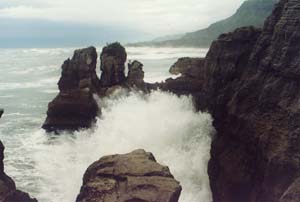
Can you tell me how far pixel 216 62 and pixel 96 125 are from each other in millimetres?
16321

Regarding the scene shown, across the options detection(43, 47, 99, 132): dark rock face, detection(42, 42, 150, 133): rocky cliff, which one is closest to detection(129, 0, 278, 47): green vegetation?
detection(42, 42, 150, 133): rocky cliff

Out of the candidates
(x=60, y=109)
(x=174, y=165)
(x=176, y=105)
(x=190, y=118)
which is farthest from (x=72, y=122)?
(x=174, y=165)

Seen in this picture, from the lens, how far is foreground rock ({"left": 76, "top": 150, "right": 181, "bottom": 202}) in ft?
38.8

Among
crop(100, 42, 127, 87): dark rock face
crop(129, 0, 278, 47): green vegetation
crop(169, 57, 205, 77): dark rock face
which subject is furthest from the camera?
crop(129, 0, 278, 47): green vegetation

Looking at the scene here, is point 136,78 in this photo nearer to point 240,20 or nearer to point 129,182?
point 129,182

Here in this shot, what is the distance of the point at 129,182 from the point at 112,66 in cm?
3001

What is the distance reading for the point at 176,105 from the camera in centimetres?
3588

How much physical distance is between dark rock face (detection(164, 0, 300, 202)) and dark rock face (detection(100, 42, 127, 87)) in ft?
64.4

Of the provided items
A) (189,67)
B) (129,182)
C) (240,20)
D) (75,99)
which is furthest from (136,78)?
(240,20)

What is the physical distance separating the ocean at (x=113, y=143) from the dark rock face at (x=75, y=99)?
3.47 feet

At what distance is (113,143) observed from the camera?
32.3m

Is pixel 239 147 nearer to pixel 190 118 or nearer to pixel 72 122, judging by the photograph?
pixel 190 118

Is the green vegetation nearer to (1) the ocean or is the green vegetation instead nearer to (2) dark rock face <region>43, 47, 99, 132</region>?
(2) dark rock face <region>43, 47, 99, 132</region>

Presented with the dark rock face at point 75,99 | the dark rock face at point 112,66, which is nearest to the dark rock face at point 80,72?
the dark rock face at point 75,99
